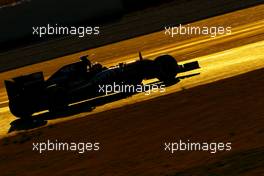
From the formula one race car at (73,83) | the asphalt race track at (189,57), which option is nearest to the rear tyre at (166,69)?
the formula one race car at (73,83)

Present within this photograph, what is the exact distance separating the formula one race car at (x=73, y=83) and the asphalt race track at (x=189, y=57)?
0.58 metres

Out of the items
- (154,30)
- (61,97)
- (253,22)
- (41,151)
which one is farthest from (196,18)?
(41,151)

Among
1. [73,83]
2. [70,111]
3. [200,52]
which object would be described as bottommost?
[70,111]

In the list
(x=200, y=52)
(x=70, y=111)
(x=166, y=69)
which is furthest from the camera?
(x=200, y=52)

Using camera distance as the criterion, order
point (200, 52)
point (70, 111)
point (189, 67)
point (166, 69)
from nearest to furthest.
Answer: point (70, 111), point (189, 67), point (166, 69), point (200, 52)

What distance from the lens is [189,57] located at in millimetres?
20641

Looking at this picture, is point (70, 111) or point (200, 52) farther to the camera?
point (200, 52)

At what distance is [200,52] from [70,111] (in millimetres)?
5959

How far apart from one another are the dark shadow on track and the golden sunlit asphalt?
11.1 inches

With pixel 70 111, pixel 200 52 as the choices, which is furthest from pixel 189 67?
pixel 200 52

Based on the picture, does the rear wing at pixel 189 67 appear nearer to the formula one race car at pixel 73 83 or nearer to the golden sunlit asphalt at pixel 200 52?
the formula one race car at pixel 73 83

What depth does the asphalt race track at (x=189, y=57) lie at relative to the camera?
15703 mm

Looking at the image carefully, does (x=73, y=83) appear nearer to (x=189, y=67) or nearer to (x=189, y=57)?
(x=189, y=67)

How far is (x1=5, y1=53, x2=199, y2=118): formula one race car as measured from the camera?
1716cm
